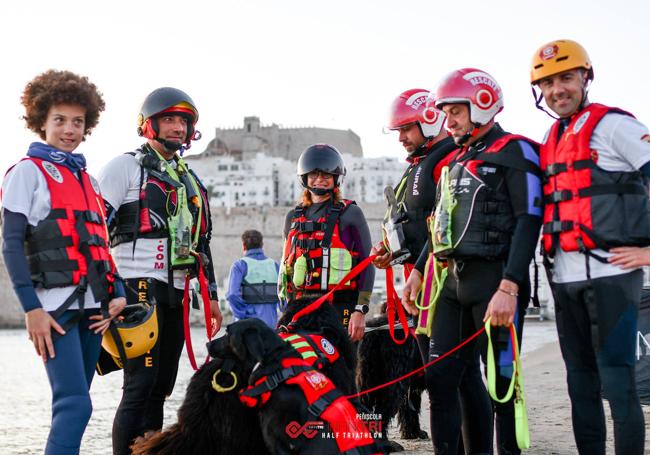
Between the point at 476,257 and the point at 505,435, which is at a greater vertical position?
the point at 476,257

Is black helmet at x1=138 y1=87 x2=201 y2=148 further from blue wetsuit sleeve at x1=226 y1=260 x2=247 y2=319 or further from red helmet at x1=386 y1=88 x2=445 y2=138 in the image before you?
blue wetsuit sleeve at x1=226 y1=260 x2=247 y2=319

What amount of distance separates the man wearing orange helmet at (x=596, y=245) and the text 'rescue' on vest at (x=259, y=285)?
6057mm

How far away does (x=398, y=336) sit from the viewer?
7109mm

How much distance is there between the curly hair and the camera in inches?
182

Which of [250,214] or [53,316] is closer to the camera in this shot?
[53,316]

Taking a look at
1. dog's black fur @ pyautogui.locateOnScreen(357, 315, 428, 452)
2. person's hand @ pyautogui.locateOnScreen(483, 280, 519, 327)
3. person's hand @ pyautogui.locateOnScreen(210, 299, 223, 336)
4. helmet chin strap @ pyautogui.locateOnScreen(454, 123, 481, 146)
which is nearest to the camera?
person's hand @ pyautogui.locateOnScreen(483, 280, 519, 327)

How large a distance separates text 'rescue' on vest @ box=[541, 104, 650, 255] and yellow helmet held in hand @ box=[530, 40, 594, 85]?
0.24 meters

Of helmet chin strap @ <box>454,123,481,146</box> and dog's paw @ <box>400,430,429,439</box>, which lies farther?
dog's paw @ <box>400,430,429,439</box>

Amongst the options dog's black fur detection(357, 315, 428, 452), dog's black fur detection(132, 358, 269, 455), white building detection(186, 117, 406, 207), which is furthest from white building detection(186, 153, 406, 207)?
Answer: dog's black fur detection(132, 358, 269, 455)

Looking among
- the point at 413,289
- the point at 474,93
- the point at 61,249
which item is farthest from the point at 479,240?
the point at 61,249

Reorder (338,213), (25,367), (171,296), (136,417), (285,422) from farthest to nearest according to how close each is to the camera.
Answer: (25,367), (338,213), (171,296), (136,417), (285,422)

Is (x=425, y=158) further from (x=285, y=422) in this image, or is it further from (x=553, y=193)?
(x=285, y=422)

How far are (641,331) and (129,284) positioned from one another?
17.1 ft

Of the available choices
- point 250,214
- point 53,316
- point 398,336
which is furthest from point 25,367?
point 250,214
